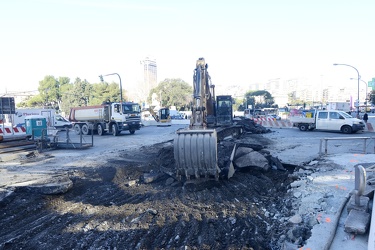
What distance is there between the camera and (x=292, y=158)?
1130 cm

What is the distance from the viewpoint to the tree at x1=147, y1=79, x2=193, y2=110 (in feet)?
238

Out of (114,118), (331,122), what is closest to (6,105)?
(114,118)

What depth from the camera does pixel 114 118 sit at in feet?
78.6

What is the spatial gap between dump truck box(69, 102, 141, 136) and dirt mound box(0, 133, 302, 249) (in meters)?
15.3

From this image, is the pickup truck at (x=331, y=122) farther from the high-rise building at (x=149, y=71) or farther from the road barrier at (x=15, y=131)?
the high-rise building at (x=149, y=71)

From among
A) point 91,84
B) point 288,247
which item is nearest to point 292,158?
point 288,247

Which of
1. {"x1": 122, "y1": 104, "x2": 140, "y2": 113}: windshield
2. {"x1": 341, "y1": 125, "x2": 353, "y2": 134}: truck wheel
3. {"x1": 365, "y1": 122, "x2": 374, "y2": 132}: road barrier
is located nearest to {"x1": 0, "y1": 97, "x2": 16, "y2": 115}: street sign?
{"x1": 122, "y1": 104, "x2": 140, "y2": 113}: windshield

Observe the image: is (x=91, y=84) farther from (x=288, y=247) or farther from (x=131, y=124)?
(x=288, y=247)

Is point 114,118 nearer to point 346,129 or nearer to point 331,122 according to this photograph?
point 331,122

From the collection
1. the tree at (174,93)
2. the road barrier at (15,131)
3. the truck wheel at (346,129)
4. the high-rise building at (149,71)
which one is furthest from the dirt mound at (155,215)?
the high-rise building at (149,71)

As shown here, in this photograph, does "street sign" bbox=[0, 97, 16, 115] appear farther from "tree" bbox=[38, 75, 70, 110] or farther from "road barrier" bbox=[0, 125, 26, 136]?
"tree" bbox=[38, 75, 70, 110]

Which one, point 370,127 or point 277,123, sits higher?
point 277,123

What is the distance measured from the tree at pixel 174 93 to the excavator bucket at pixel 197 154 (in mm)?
64170

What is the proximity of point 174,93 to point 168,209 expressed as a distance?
220ft
